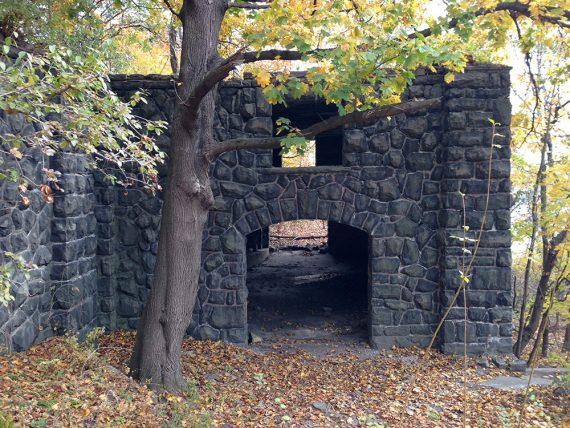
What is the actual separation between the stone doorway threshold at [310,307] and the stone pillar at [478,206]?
1.41 m

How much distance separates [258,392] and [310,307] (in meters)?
3.75

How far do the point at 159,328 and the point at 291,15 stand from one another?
3.20 metres

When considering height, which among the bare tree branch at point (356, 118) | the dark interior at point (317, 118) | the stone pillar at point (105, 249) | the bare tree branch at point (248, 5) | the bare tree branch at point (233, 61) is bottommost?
the stone pillar at point (105, 249)

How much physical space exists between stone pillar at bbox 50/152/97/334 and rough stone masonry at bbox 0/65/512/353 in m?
0.19

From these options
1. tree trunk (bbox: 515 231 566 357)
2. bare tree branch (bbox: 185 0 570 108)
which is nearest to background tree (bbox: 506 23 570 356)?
tree trunk (bbox: 515 231 566 357)

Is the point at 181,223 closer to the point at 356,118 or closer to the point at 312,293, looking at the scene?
the point at 356,118

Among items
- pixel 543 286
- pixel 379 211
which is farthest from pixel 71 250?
pixel 543 286

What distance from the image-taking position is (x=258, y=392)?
5.42m

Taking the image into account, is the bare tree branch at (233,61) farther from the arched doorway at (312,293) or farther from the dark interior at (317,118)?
the arched doorway at (312,293)

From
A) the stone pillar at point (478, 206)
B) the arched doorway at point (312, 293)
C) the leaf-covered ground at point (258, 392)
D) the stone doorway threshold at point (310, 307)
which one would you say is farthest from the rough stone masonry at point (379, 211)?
the arched doorway at point (312, 293)

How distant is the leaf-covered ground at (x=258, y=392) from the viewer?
387cm

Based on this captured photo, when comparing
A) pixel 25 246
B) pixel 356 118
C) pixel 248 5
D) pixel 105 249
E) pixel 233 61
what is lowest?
pixel 105 249

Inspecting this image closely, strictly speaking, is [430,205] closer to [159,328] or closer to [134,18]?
[159,328]

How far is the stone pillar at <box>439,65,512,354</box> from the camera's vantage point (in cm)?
660
